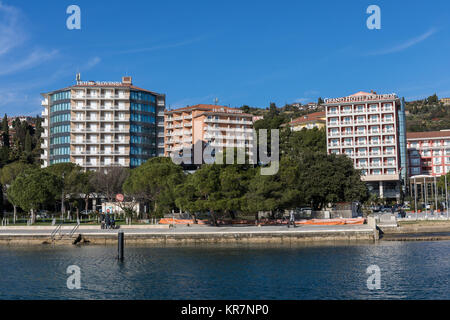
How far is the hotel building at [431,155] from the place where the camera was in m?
138

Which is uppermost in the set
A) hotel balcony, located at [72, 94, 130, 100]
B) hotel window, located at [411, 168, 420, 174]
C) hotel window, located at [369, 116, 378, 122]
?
hotel balcony, located at [72, 94, 130, 100]

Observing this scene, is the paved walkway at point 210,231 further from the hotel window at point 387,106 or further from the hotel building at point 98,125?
the hotel window at point 387,106

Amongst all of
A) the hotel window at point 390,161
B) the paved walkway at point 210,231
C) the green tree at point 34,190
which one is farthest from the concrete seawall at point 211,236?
the hotel window at point 390,161

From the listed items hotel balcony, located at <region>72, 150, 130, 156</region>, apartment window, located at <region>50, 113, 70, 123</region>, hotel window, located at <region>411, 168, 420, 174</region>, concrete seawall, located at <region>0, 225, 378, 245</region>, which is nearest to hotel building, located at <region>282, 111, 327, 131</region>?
hotel window, located at <region>411, 168, 420, 174</region>

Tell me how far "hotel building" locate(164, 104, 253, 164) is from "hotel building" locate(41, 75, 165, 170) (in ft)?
50.9

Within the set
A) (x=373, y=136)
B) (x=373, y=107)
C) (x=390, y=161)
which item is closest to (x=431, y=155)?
(x=390, y=161)

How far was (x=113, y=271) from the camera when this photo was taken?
33.0 m

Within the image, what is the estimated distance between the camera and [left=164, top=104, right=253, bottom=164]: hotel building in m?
134

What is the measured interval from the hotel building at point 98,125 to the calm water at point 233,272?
260 feet

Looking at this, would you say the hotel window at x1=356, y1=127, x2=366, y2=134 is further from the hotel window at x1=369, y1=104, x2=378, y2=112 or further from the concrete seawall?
the concrete seawall

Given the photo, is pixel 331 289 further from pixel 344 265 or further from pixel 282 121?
pixel 282 121

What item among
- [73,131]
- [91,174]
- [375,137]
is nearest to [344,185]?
[91,174]

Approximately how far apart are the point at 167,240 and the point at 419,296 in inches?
1110
